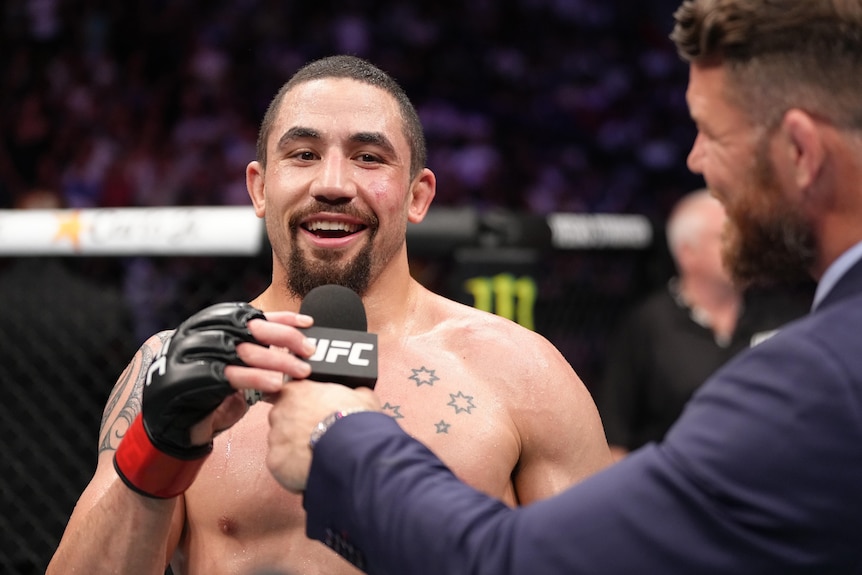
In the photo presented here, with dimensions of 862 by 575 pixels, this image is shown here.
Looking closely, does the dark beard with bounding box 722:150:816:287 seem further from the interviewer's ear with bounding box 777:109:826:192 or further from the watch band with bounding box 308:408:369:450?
the watch band with bounding box 308:408:369:450

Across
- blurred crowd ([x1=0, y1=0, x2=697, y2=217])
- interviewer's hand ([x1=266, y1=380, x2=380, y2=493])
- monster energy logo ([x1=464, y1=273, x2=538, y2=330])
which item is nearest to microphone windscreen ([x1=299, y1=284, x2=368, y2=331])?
interviewer's hand ([x1=266, y1=380, x2=380, y2=493])

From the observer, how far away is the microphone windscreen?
1.38 m

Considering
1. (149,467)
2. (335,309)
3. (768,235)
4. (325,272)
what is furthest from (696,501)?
(325,272)

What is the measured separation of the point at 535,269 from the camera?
2.91 metres

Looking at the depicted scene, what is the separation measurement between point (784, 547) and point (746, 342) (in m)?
2.46

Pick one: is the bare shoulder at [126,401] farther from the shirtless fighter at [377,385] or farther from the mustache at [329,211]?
the mustache at [329,211]

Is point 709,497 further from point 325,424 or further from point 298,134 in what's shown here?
point 298,134

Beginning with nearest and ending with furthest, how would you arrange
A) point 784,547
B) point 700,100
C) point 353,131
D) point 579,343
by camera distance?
point 784,547 < point 700,100 < point 353,131 < point 579,343

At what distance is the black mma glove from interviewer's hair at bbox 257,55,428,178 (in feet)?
2.06

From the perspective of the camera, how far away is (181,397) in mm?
1350

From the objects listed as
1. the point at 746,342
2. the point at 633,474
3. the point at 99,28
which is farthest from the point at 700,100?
the point at 99,28

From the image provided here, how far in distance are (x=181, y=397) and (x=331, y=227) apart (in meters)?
0.55

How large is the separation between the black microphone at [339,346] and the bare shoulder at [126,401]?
0.45 m

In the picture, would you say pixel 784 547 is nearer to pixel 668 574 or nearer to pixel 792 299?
pixel 668 574
